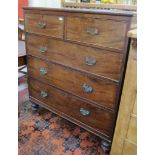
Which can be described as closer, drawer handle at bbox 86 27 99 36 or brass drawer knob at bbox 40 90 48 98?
drawer handle at bbox 86 27 99 36

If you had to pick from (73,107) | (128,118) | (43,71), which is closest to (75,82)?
(73,107)

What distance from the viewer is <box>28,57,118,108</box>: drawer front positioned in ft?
3.95

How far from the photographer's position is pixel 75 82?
1357 mm

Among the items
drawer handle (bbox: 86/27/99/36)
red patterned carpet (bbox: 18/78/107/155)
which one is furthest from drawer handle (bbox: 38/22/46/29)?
red patterned carpet (bbox: 18/78/107/155)

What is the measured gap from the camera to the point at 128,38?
0.98 metres

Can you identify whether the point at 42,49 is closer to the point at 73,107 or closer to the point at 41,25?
the point at 41,25

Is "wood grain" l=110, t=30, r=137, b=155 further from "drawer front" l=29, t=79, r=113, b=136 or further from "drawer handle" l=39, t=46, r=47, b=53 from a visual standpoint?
"drawer handle" l=39, t=46, r=47, b=53

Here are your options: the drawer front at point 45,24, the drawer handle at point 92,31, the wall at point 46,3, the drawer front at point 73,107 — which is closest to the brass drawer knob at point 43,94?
the drawer front at point 73,107

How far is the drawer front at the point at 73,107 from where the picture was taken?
130 cm

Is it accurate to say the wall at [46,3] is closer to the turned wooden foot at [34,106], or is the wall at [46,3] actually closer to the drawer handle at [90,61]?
the drawer handle at [90,61]

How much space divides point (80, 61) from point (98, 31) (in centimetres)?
26
